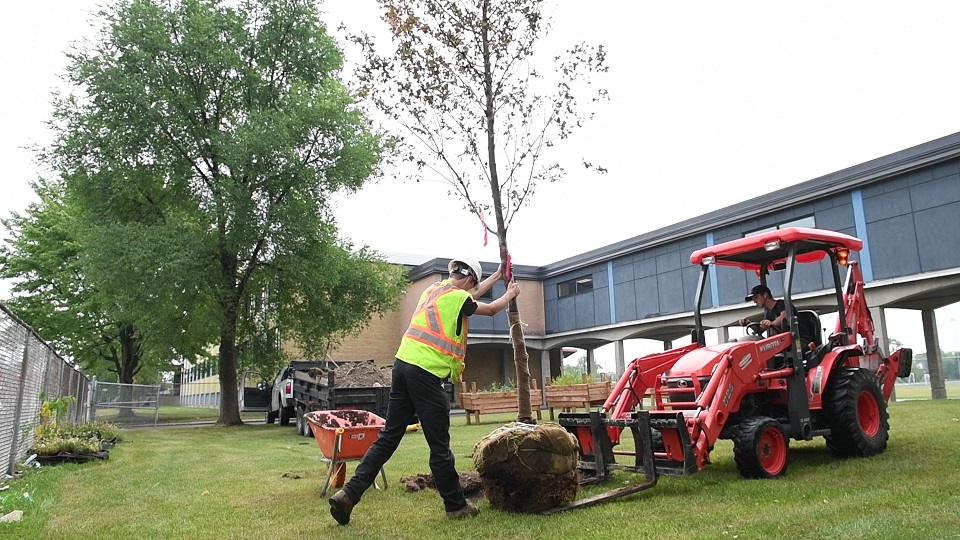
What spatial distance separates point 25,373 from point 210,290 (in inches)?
460

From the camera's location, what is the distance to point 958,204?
17.7 metres

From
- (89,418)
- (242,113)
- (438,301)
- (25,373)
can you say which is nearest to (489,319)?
(242,113)

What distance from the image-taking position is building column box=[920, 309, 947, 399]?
67.6 ft

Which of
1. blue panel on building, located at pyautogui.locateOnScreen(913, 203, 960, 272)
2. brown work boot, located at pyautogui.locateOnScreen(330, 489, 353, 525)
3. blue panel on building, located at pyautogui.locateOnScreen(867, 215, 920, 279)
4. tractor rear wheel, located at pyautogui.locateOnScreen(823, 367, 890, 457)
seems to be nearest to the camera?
brown work boot, located at pyautogui.locateOnScreen(330, 489, 353, 525)

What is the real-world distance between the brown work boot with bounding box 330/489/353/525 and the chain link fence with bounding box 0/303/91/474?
4.80 meters

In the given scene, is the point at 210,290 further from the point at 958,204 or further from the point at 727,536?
the point at 958,204

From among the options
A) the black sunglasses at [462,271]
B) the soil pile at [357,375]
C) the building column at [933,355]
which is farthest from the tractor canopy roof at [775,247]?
the building column at [933,355]

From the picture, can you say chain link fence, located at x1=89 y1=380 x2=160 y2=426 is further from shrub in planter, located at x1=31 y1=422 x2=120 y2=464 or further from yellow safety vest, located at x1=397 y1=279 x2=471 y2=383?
yellow safety vest, located at x1=397 y1=279 x2=471 y2=383

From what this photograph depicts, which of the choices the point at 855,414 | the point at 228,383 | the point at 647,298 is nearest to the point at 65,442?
the point at 855,414

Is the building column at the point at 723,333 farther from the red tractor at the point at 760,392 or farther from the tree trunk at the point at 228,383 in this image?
the tree trunk at the point at 228,383

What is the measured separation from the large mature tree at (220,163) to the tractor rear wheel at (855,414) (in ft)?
52.0

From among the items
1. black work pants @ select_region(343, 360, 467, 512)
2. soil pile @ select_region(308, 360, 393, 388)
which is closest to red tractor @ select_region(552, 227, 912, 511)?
black work pants @ select_region(343, 360, 467, 512)

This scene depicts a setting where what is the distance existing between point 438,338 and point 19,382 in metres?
6.68

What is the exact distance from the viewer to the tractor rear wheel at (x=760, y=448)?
19.7 feet
